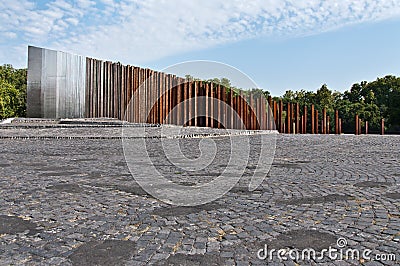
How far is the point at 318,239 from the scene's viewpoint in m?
3.43

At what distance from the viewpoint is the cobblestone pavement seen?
3.12m

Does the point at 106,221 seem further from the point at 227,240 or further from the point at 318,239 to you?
the point at 318,239

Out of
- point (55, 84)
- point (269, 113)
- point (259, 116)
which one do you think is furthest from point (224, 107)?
point (55, 84)

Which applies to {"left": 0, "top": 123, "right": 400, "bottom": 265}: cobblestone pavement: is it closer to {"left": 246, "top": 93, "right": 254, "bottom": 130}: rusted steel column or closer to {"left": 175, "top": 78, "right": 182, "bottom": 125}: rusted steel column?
{"left": 175, "top": 78, "right": 182, "bottom": 125}: rusted steel column

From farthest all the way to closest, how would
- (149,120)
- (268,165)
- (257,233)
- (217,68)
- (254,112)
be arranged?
(254,112), (149,120), (268,165), (217,68), (257,233)

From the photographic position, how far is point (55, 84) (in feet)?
82.7

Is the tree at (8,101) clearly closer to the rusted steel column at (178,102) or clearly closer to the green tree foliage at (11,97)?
the green tree foliage at (11,97)

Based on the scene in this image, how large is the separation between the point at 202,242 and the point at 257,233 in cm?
54

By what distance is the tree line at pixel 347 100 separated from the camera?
46.2 metres

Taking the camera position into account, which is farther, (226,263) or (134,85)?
(134,85)

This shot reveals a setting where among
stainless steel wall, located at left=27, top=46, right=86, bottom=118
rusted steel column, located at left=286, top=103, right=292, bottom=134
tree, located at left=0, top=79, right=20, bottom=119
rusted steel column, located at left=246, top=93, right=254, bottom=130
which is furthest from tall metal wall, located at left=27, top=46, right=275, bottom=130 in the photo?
tree, located at left=0, top=79, right=20, bottom=119

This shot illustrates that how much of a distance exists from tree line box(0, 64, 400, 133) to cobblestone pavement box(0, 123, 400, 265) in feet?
115

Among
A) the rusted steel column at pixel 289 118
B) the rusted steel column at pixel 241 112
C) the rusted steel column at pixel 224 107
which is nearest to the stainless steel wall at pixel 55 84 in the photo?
the rusted steel column at pixel 224 107

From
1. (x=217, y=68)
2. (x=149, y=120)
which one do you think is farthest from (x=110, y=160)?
(x=149, y=120)
